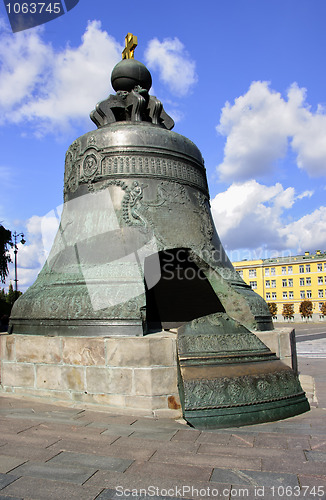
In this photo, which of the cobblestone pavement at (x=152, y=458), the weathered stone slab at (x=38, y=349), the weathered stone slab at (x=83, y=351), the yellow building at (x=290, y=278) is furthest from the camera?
the yellow building at (x=290, y=278)

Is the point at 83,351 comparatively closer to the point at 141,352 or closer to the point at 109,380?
A: the point at 109,380

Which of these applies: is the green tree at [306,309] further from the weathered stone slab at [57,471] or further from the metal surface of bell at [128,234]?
the weathered stone slab at [57,471]

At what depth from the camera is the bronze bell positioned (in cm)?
380

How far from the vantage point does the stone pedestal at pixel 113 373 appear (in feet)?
12.6

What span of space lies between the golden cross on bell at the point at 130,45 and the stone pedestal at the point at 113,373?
13.1 feet

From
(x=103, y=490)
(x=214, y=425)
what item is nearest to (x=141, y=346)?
(x=214, y=425)

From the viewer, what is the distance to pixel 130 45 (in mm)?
5938

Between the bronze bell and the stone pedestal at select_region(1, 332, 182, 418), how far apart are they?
0.18 meters

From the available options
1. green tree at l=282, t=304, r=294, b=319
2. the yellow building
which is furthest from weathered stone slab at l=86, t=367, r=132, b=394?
green tree at l=282, t=304, r=294, b=319

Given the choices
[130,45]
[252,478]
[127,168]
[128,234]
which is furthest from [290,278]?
[252,478]

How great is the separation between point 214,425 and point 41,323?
212 centimetres

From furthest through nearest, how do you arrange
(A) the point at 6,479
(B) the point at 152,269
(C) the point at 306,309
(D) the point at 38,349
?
1. (C) the point at 306,309
2. (B) the point at 152,269
3. (D) the point at 38,349
4. (A) the point at 6,479

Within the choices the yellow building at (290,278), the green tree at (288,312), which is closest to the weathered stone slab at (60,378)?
the yellow building at (290,278)

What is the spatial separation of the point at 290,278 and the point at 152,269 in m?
60.9
